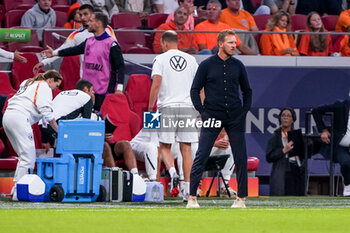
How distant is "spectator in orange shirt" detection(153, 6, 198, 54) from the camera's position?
43.8ft

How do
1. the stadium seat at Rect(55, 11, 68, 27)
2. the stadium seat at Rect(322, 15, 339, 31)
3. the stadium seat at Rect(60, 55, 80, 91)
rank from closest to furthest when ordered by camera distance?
the stadium seat at Rect(60, 55, 80, 91) → the stadium seat at Rect(55, 11, 68, 27) → the stadium seat at Rect(322, 15, 339, 31)

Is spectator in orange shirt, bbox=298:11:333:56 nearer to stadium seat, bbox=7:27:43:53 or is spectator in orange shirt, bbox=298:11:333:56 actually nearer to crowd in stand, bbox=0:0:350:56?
crowd in stand, bbox=0:0:350:56

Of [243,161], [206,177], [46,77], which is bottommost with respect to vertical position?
[206,177]

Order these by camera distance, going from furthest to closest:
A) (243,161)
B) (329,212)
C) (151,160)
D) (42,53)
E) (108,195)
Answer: (42,53)
(151,160)
(108,195)
(243,161)
(329,212)

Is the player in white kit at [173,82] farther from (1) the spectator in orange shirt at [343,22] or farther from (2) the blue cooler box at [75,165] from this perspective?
(1) the spectator in orange shirt at [343,22]

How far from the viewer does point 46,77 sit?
11.0 m

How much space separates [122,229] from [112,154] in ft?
18.1

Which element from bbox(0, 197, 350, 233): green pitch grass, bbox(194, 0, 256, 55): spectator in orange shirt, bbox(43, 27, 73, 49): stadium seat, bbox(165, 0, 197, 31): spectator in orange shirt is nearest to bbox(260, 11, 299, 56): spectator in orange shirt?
bbox(194, 0, 256, 55): spectator in orange shirt

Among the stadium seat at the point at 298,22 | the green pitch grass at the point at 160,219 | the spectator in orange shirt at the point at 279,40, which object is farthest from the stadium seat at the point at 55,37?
the stadium seat at the point at 298,22

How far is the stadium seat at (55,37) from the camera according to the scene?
12.8 m

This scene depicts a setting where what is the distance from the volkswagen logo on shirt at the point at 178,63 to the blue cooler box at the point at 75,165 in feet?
4.68

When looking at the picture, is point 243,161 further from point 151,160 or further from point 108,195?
point 151,160

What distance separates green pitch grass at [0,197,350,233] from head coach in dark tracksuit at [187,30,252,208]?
1.49 ft

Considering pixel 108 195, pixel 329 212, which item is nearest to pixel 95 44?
pixel 108 195
